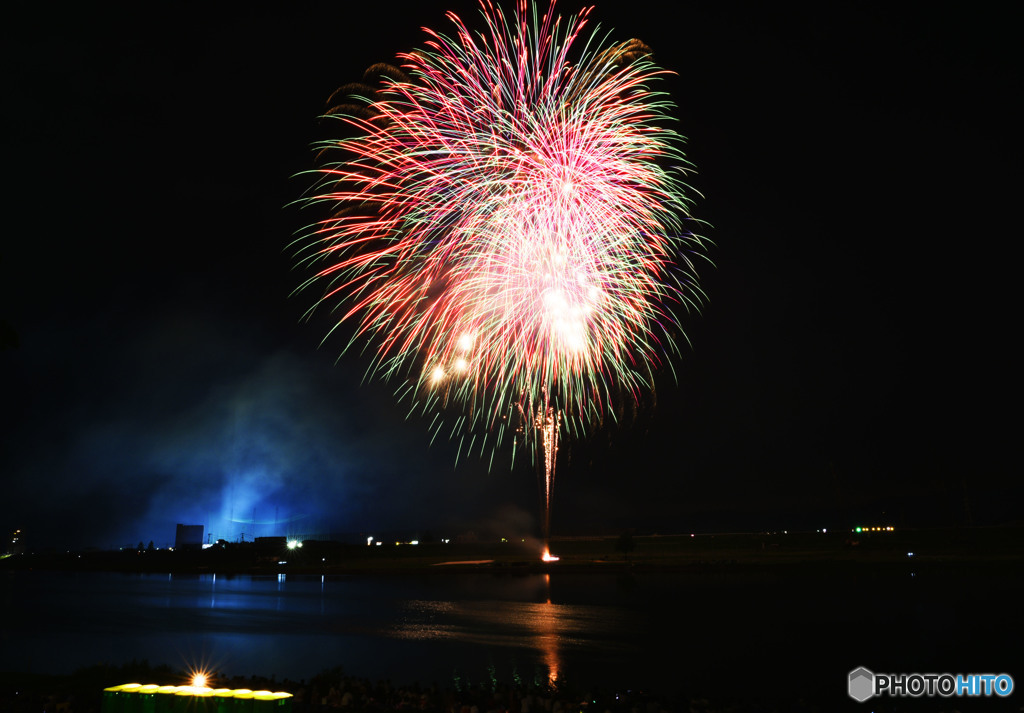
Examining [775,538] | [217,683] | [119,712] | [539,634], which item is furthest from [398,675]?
[775,538]

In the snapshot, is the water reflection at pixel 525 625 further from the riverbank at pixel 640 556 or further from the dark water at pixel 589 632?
the riverbank at pixel 640 556

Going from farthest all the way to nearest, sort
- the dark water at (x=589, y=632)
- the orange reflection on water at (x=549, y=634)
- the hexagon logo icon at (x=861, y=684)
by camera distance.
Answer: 1. the orange reflection on water at (x=549, y=634)
2. the dark water at (x=589, y=632)
3. the hexagon logo icon at (x=861, y=684)

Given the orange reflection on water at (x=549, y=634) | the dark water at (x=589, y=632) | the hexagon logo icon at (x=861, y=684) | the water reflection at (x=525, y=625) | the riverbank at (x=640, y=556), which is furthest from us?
the riverbank at (x=640, y=556)

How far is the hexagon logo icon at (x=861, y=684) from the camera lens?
597 inches

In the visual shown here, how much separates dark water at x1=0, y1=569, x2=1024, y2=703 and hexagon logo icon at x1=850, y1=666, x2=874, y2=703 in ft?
1.87

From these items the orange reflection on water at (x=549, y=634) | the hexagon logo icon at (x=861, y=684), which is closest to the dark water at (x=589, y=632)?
the orange reflection on water at (x=549, y=634)

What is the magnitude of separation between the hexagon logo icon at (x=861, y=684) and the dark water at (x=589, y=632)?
0.57m

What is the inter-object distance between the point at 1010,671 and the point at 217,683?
1899 cm

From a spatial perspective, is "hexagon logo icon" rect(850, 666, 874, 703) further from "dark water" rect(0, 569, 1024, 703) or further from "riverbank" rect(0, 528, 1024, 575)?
"riverbank" rect(0, 528, 1024, 575)

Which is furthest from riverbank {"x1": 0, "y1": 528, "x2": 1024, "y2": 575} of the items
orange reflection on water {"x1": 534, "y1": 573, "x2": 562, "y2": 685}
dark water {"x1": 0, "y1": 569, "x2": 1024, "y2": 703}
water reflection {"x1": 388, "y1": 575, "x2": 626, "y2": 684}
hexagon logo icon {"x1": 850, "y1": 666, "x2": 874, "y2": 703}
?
hexagon logo icon {"x1": 850, "y1": 666, "x2": 874, "y2": 703}

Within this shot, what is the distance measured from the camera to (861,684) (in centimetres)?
1634

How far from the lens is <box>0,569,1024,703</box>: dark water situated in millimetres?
19031

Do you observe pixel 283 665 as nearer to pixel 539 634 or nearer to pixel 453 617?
pixel 539 634

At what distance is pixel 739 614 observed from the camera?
1169 inches
